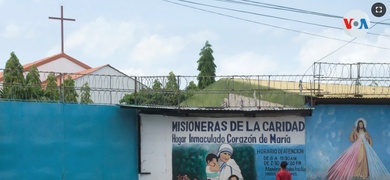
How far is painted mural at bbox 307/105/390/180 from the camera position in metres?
13.1

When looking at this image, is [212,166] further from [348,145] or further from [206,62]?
[206,62]

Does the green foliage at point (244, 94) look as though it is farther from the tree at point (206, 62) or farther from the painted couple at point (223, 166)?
the tree at point (206, 62)

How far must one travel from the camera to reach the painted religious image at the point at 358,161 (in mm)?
13117

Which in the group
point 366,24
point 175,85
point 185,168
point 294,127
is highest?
point 366,24

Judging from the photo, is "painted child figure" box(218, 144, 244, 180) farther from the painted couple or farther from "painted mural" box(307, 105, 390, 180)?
"painted mural" box(307, 105, 390, 180)

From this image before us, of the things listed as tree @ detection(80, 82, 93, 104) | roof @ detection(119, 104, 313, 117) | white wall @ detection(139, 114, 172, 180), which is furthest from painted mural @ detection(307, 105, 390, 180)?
tree @ detection(80, 82, 93, 104)

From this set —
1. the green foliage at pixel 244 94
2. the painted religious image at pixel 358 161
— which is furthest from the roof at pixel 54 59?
the painted religious image at pixel 358 161

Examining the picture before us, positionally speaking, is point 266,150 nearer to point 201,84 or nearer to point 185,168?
point 185,168

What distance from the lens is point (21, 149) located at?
11.5 metres

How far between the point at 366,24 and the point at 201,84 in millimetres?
15168

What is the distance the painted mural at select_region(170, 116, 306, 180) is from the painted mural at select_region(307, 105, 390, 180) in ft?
1.16

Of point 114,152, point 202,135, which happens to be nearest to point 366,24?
point 202,135

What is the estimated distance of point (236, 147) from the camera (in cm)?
1342

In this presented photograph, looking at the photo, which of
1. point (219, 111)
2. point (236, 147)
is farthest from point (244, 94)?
point (236, 147)
